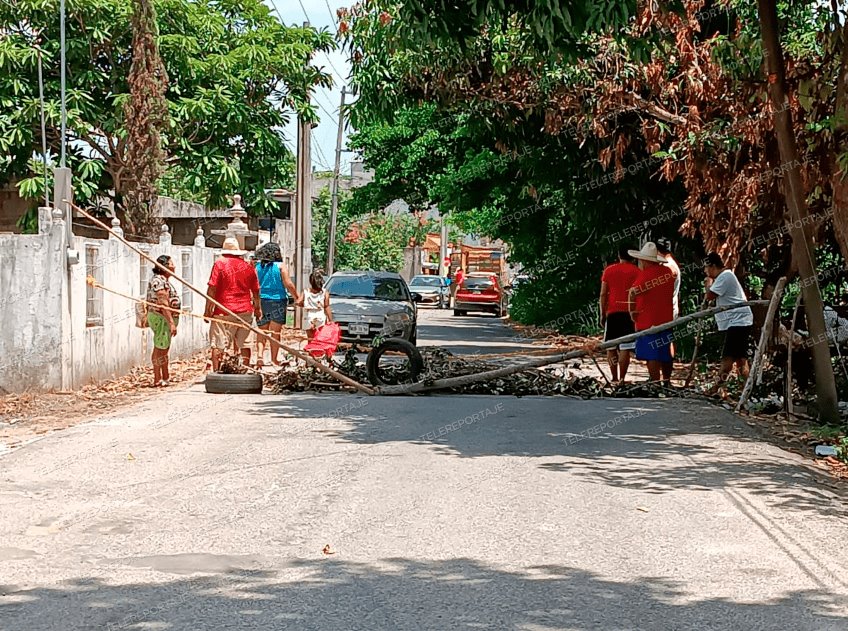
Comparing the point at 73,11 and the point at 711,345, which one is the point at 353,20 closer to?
the point at 711,345

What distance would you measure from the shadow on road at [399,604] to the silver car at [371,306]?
1451 centimetres

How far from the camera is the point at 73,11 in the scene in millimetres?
28719

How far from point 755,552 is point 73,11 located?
84.0ft

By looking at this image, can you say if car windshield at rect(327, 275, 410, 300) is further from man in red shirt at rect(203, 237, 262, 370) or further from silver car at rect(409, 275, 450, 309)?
silver car at rect(409, 275, 450, 309)

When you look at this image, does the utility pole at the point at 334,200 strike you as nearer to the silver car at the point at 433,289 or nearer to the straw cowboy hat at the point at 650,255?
the silver car at the point at 433,289

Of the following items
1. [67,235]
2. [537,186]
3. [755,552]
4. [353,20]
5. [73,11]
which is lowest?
[755,552]

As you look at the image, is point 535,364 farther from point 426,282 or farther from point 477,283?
point 426,282

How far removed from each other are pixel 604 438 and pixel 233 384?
17.8 feet

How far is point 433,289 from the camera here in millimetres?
63719

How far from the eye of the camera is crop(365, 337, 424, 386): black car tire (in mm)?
15039

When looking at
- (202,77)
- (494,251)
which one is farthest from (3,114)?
(494,251)

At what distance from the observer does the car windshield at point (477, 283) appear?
5147cm

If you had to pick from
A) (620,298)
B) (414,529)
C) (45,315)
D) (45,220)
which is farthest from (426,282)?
(414,529)

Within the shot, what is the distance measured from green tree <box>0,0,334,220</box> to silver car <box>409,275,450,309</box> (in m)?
30.9
